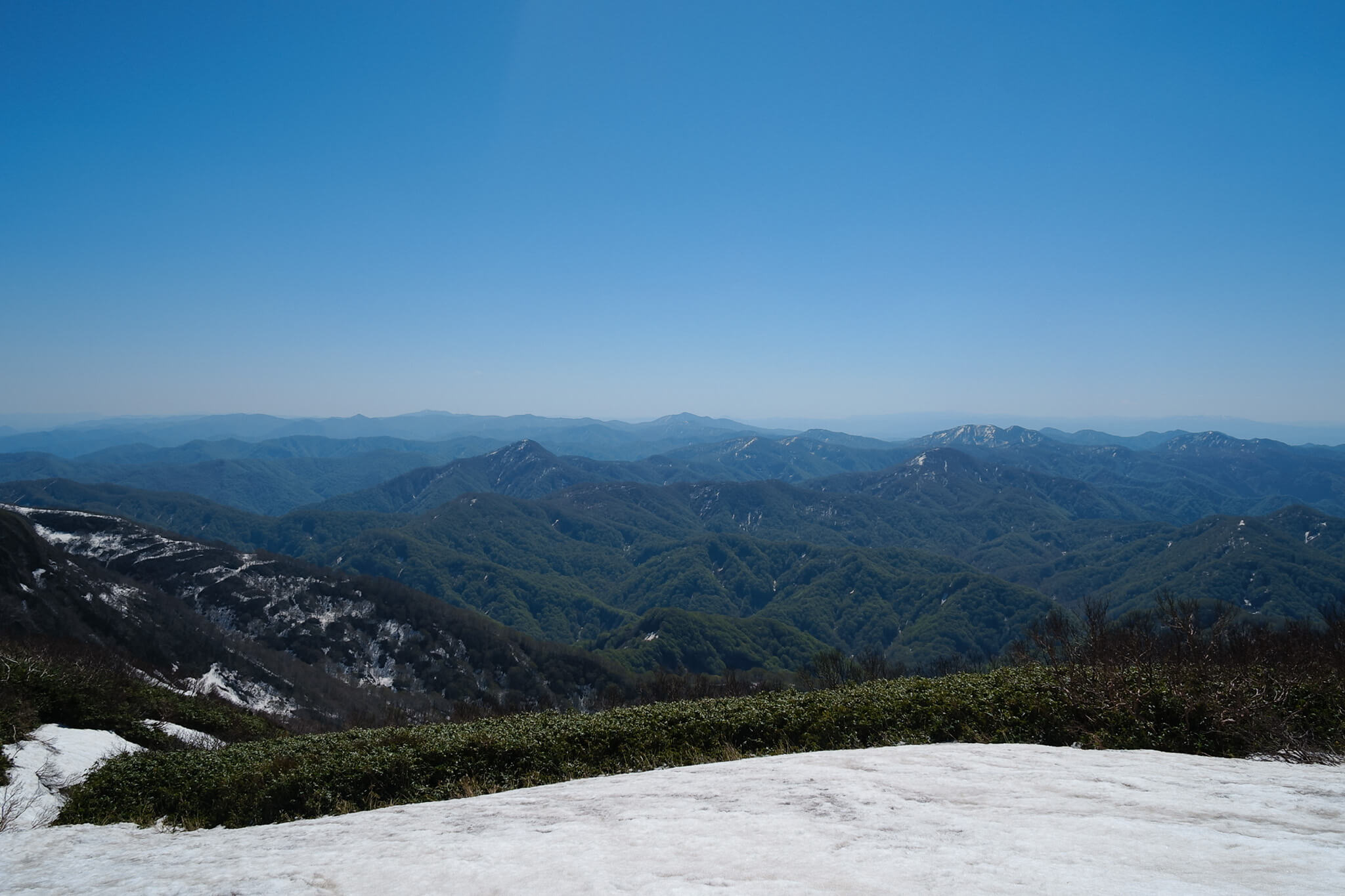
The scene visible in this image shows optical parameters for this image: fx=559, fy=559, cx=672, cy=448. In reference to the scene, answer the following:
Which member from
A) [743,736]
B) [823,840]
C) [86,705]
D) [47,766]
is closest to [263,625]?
[86,705]

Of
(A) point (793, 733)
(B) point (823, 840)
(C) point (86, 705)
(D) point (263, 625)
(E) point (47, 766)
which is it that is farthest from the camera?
(D) point (263, 625)

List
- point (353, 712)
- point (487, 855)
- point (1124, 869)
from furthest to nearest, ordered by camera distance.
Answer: point (353, 712) → point (487, 855) → point (1124, 869)

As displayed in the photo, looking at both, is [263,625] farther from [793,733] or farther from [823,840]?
[823,840]

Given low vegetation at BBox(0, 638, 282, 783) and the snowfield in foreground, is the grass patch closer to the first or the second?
the snowfield in foreground

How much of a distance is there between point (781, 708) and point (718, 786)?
679 cm

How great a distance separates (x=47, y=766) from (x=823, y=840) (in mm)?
24983

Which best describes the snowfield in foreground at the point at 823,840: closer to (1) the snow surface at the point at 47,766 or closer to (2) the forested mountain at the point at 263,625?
(1) the snow surface at the point at 47,766

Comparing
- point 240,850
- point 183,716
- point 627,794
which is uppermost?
point 240,850

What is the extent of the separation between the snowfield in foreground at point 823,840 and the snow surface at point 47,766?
5.32 metres

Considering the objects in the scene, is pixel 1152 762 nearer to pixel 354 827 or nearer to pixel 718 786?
pixel 718 786

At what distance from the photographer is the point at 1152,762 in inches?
425

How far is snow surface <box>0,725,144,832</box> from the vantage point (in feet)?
47.4

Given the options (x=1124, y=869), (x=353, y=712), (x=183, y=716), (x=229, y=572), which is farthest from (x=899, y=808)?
(x=229, y=572)

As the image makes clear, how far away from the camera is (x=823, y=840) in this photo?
7.73 metres
